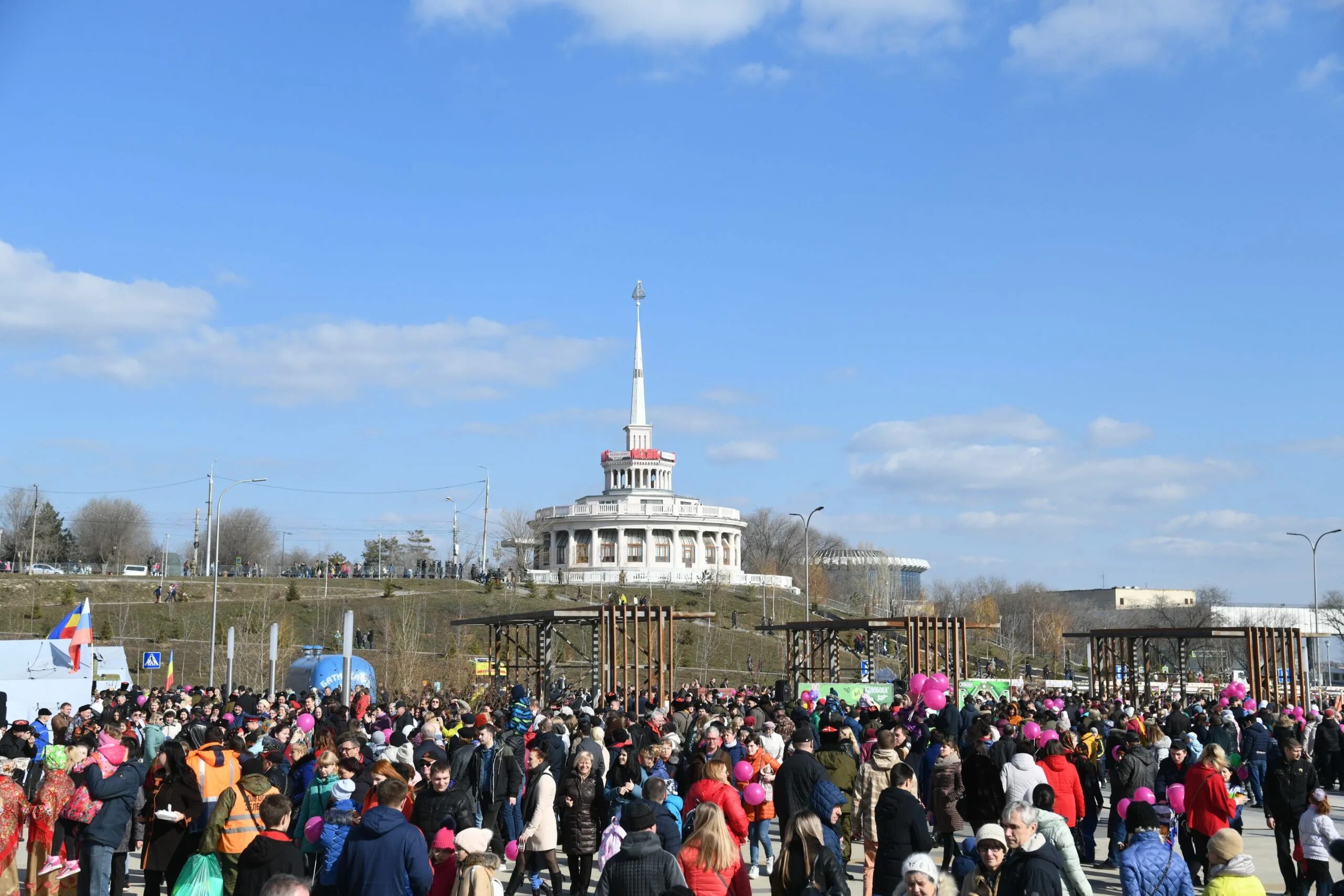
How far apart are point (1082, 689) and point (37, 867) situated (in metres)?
58.6

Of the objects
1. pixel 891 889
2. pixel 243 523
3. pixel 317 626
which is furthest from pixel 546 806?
pixel 243 523

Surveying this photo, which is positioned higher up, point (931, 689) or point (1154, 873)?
point (931, 689)

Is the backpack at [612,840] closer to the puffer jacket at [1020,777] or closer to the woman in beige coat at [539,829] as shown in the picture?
the woman in beige coat at [539,829]

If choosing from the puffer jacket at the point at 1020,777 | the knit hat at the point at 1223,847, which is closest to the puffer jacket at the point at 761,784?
the puffer jacket at the point at 1020,777

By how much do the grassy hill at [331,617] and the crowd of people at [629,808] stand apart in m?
41.8

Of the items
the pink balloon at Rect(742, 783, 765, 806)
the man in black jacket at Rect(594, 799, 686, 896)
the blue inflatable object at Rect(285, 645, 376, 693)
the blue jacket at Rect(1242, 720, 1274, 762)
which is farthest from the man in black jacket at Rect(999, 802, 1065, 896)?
the blue inflatable object at Rect(285, 645, 376, 693)

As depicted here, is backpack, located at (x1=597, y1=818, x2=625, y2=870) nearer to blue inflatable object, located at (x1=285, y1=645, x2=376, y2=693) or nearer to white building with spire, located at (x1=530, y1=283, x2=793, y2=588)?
blue inflatable object, located at (x1=285, y1=645, x2=376, y2=693)

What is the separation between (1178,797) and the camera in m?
12.3

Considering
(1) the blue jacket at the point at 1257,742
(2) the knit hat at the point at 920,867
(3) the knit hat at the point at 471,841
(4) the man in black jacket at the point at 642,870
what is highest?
(3) the knit hat at the point at 471,841

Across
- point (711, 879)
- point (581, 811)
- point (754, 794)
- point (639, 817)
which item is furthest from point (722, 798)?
point (754, 794)

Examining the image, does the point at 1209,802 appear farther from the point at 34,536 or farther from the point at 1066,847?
the point at 34,536

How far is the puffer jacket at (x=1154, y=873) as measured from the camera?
8539mm

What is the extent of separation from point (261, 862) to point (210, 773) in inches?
132

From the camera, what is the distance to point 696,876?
816 centimetres
